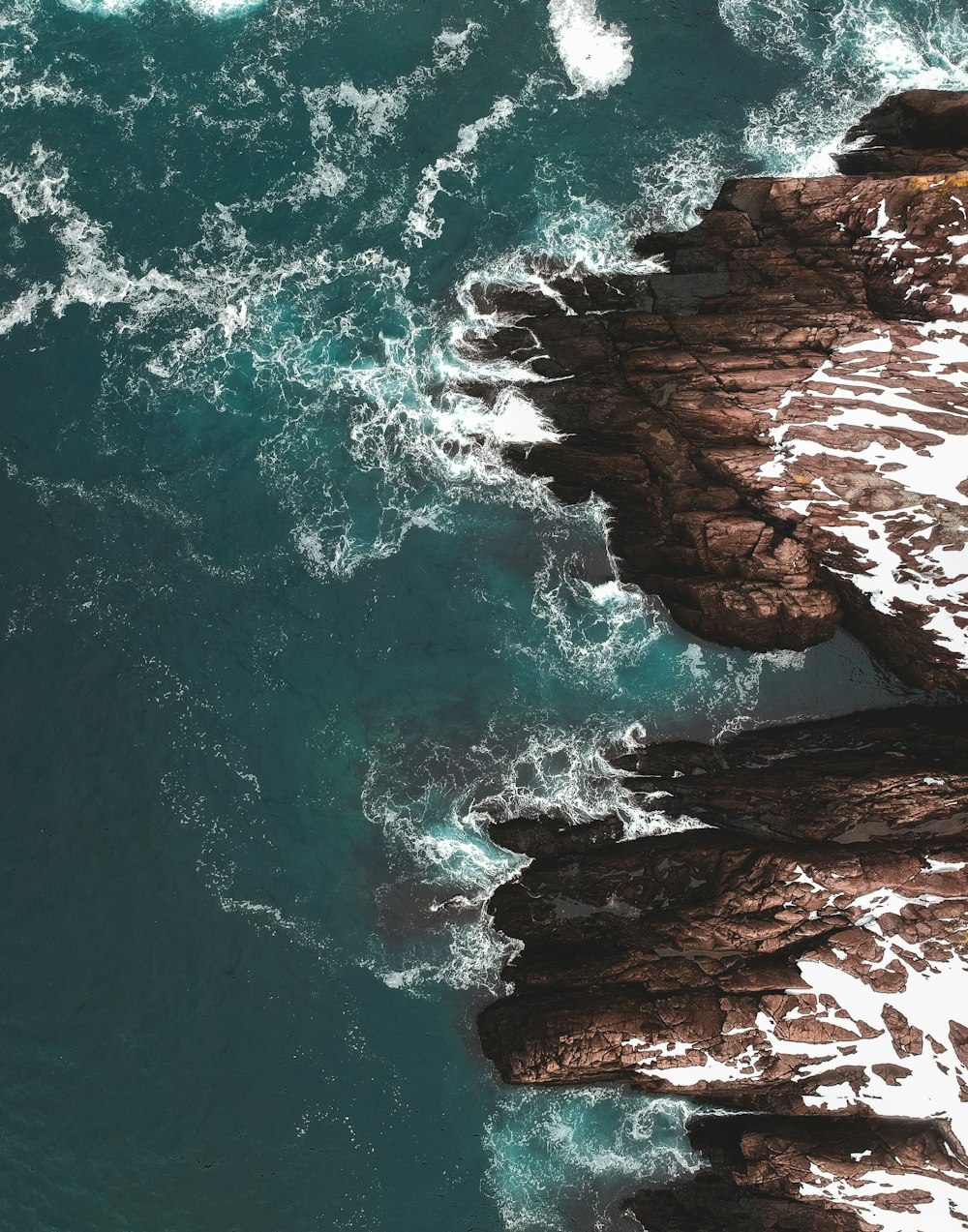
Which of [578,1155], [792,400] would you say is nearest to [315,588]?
[792,400]

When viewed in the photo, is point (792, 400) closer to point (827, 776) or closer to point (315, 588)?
point (827, 776)

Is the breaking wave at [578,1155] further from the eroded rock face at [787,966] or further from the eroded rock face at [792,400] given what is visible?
the eroded rock face at [792,400]

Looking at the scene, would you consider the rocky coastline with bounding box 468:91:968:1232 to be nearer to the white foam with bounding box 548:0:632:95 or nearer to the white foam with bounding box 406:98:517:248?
the white foam with bounding box 406:98:517:248

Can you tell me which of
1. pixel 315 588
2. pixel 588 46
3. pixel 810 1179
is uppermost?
pixel 588 46

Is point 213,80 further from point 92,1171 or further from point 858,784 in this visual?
point 92,1171

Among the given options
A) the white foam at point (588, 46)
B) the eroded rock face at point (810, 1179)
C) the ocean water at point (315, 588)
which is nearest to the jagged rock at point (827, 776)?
the ocean water at point (315, 588)

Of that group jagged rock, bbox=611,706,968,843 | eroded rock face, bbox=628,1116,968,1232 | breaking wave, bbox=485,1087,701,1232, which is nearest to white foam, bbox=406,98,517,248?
jagged rock, bbox=611,706,968,843

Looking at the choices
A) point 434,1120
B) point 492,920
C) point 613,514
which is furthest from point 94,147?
point 434,1120
